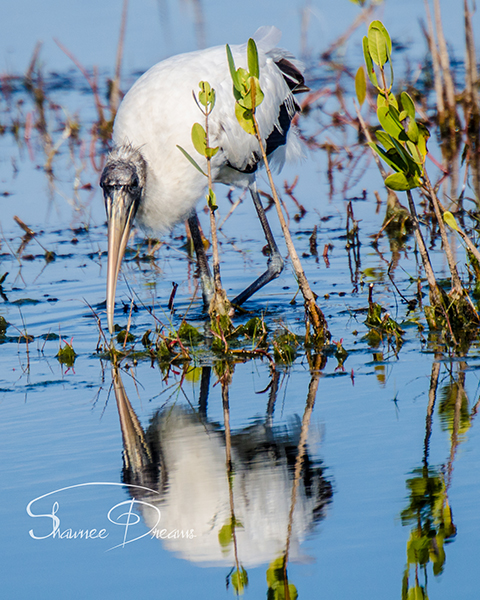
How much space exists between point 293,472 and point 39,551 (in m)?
0.82

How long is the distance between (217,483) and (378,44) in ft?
6.60

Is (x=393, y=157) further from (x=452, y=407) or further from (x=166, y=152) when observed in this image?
(x=166, y=152)

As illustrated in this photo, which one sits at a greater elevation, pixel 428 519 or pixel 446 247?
pixel 446 247

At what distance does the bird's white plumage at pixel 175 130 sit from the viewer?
4.86 metres

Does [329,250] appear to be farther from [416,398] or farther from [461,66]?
[461,66]

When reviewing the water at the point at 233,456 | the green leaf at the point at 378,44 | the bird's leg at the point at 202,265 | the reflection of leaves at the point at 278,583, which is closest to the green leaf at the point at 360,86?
the green leaf at the point at 378,44

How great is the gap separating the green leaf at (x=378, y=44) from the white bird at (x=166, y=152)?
1.20 metres

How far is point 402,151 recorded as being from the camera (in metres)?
3.98

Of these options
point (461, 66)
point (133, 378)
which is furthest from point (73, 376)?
point (461, 66)

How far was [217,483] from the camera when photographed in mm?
2941

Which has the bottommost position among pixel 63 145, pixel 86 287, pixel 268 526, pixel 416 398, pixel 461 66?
pixel 268 526

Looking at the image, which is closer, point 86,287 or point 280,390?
point 280,390

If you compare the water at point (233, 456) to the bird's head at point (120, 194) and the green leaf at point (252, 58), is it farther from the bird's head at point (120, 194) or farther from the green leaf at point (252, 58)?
the green leaf at point (252, 58)

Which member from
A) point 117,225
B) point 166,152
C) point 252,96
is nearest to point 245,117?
point 252,96
